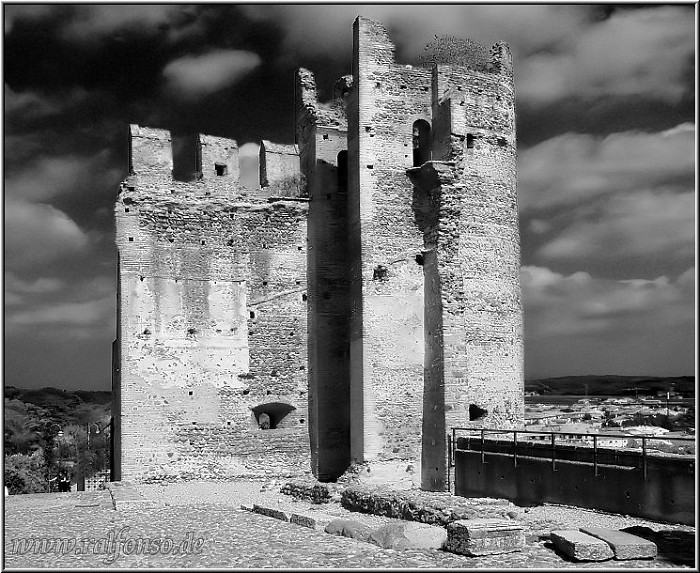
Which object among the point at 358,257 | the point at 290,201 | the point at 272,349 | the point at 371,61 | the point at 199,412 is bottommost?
the point at 199,412

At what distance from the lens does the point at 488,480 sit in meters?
16.0

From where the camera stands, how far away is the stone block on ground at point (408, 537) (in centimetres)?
1040

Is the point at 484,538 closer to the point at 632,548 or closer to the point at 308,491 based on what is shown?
the point at 632,548

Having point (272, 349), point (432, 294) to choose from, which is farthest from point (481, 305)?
point (272, 349)

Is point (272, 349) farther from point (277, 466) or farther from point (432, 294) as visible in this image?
point (432, 294)

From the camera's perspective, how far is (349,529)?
447 inches

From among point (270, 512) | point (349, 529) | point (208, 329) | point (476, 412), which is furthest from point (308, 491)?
point (349, 529)

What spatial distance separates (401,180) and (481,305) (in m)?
3.14

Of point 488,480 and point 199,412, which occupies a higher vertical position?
point 199,412

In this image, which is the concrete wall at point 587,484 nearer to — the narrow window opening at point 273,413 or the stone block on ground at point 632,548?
the stone block on ground at point 632,548

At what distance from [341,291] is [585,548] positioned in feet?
35.9

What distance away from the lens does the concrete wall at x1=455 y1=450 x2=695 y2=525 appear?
39.4 feet

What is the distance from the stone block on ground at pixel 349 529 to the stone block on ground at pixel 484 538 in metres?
1.31

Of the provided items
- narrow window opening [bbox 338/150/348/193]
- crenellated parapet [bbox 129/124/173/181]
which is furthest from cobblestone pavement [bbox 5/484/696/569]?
narrow window opening [bbox 338/150/348/193]
